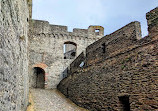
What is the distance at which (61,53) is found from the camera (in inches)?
759

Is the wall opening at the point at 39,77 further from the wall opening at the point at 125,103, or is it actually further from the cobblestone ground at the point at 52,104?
the wall opening at the point at 125,103

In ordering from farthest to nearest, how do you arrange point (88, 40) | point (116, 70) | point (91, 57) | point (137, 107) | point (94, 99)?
point (88, 40), point (91, 57), point (94, 99), point (116, 70), point (137, 107)

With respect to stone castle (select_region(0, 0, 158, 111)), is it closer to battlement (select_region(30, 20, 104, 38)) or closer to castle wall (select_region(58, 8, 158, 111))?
castle wall (select_region(58, 8, 158, 111))

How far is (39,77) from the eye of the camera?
1909 centimetres

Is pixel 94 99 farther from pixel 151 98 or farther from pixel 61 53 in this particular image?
pixel 61 53

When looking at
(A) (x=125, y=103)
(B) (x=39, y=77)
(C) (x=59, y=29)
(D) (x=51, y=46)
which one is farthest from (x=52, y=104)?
(C) (x=59, y=29)

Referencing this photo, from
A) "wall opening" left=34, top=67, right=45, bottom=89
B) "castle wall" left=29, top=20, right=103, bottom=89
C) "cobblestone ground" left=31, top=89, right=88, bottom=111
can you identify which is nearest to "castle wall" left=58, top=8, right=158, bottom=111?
"cobblestone ground" left=31, top=89, right=88, bottom=111

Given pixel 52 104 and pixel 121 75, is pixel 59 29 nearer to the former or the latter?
pixel 52 104

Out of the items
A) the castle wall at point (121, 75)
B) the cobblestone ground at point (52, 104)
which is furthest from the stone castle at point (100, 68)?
the cobblestone ground at point (52, 104)

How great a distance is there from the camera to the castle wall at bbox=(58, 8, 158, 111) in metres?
6.77

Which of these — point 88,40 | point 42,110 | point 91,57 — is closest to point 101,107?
point 42,110

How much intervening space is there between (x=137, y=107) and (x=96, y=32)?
15.3 metres

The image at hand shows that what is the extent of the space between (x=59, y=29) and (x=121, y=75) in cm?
1340

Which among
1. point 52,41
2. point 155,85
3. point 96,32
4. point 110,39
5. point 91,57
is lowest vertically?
point 155,85
